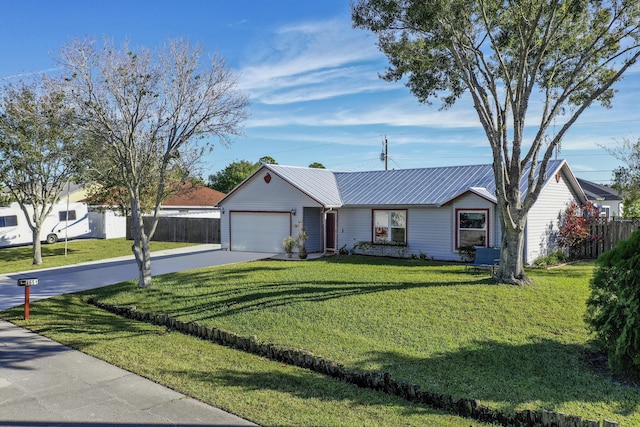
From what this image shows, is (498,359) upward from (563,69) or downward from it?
downward

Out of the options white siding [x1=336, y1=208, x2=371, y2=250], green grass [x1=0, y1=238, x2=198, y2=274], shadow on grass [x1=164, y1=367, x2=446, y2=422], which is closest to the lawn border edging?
shadow on grass [x1=164, y1=367, x2=446, y2=422]

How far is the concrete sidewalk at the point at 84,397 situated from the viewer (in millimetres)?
5547

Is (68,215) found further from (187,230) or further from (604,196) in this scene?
(604,196)

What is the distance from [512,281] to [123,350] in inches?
383

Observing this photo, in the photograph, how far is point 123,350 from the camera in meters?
8.35

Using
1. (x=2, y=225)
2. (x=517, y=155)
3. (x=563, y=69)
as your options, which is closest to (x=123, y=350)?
(x=517, y=155)

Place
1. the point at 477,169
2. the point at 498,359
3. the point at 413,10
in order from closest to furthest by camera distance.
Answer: the point at 498,359
the point at 413,10
the point at 477,169

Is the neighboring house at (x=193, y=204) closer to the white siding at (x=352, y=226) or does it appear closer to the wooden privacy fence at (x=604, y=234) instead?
the white siding at (x=352, y=226)

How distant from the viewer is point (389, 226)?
21.0 m

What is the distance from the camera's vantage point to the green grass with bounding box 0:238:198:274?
68.8 ft

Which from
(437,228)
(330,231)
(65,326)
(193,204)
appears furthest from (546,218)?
(193,204)

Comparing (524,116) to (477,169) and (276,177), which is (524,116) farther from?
(276,177)

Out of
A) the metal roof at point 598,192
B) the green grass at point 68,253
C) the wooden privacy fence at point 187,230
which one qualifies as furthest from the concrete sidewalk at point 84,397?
the metal roof at point 598,192

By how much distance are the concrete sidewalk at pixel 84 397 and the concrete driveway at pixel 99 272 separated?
5585 mm
